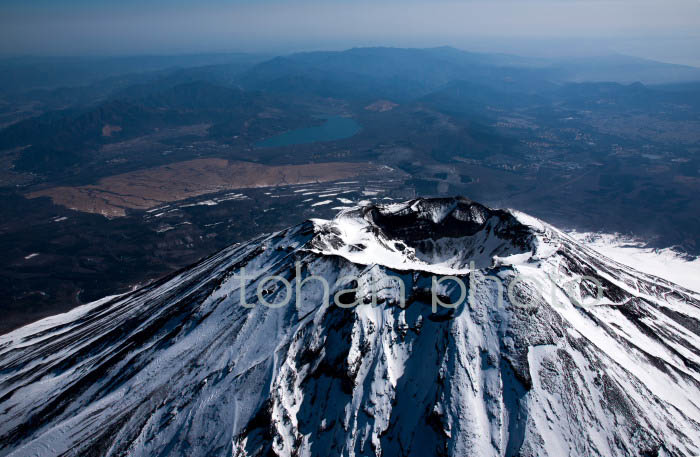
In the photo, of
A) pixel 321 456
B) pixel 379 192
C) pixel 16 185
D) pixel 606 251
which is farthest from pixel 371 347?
pixel 16 185

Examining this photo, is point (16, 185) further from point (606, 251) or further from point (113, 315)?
point (606, 251)

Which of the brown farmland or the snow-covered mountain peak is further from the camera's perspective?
the brown farmland

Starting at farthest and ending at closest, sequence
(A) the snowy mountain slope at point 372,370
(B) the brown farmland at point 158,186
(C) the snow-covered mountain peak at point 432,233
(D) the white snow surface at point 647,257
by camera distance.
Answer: (B) the brown farmland at point 158,186, (D) the white snow surface at point 647,257, (C) the snow-covered mountain peak at point 432,233, (A) the snowy mountain slope at point 372,370

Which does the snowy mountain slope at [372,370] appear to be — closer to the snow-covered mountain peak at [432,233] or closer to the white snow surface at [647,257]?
the snow-covered mountain peak at [432,233]

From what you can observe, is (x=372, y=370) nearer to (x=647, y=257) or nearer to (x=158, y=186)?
(x=647, y=257)

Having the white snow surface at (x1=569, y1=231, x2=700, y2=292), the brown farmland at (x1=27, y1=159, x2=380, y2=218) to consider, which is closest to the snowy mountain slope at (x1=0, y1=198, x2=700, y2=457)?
the white snow surface at (x1=569, y1=231, x2=700, y2=292)

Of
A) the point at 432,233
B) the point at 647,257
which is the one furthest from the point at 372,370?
the point at 647,257

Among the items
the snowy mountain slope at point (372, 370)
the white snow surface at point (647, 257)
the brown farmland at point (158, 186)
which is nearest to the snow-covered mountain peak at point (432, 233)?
the snowy mountain slope at point (372, 370)

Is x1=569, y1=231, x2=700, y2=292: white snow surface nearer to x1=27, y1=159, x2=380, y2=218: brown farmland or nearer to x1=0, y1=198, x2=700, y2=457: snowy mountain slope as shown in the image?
x1=0, y1=198, x2=700, y2=457: snowy mountain slope
